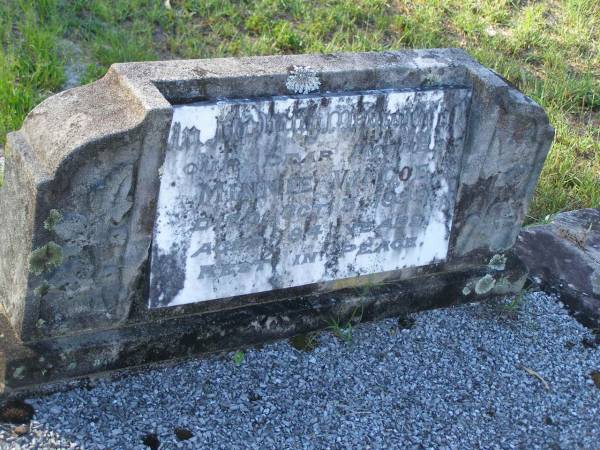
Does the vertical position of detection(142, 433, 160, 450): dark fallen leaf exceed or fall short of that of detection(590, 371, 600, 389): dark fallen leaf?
it exceeds it

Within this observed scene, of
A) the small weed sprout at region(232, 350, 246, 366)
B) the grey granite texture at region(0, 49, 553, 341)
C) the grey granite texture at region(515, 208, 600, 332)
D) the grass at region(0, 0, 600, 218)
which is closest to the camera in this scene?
the grey granite texture at region(0, 49, 553, 341)

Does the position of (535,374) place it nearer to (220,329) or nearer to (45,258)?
(220,329)

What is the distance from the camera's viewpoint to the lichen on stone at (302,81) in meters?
3.18

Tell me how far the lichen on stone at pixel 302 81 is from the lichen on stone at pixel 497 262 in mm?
1301

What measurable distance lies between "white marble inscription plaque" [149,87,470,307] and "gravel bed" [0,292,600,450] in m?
0.33

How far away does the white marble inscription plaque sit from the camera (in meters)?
3.08

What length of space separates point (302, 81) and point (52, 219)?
1028mm

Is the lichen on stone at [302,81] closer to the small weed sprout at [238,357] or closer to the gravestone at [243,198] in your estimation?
the gravestone at [243,198]

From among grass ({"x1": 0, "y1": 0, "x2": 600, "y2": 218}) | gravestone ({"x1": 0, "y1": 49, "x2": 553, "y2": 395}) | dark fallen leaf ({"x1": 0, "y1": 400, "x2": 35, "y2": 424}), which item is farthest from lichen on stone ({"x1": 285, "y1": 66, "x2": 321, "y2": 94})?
grass ({"x1": 0, "y1": 0, "x2": 600, "y2": 218})

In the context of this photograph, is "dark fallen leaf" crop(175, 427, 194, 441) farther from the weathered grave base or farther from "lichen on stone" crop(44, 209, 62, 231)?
"lichen on stone" crop(44, 209, 62, 231)

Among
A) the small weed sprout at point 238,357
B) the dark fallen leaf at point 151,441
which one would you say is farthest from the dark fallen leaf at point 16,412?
the small weed sprout at point 238,357

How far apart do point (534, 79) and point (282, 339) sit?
3396 mm

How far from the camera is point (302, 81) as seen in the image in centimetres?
320

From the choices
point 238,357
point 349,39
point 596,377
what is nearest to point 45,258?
point 238,357
